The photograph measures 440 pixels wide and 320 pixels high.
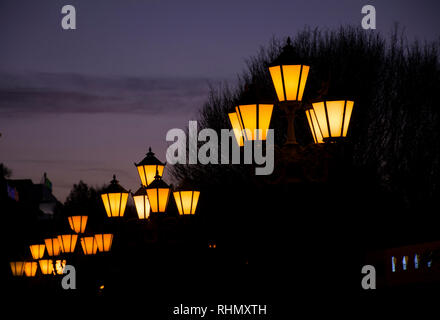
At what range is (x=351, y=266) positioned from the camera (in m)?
14.9

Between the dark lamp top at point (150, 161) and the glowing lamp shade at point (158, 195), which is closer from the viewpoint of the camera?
→ the glowing lamp shade at point (158, 195)

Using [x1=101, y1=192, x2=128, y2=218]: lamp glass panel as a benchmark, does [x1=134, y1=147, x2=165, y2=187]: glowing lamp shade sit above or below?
above

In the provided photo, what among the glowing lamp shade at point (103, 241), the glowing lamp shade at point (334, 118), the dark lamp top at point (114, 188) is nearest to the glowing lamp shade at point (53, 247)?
the glowing lamp shade at point (103, 241)

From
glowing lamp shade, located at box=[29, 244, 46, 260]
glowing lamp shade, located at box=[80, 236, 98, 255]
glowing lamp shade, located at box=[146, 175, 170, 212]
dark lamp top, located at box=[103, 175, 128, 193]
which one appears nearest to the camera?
glowing lamp shade, located at box=[146, 175, 170, 212]

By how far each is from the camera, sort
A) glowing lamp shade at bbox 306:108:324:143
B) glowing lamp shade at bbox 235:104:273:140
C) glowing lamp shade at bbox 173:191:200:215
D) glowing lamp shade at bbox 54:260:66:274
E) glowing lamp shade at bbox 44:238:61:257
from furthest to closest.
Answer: glowing lamp shade at bbox 54:260:66:274 → glowing lamp shade at bbox 44:238:61:257 → glowing lamp shade at bbox 173:191:200:215 → glowing lamp shade at bbox 306:108:324:143 → glowing lamp shade at bbox 235:104:273:140

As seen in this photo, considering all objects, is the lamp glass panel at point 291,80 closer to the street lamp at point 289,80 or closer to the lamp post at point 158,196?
the street lamp at point 289,80

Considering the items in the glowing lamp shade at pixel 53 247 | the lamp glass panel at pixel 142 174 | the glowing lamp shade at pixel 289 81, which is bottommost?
the glowing lamp shade at pixel 53 247

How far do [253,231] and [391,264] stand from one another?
12.3 metres

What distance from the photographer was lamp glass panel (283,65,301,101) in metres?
6.95

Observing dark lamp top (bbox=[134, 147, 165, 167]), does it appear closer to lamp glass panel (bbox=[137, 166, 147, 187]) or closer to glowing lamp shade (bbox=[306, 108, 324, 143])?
lamp glass panel (bbox=[137, 166, 147, 187])

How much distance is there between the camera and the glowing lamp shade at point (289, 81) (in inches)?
274

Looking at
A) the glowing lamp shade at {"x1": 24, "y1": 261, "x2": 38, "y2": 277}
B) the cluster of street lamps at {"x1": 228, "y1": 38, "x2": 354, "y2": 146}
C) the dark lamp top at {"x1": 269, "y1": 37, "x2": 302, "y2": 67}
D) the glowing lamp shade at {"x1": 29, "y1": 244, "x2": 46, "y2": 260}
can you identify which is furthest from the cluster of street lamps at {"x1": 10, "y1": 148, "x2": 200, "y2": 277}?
the glowing lamp shade at {"x1": 24, "y1": 261, "x2": 38, "y2": 277}

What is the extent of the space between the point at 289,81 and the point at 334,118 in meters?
0.64
